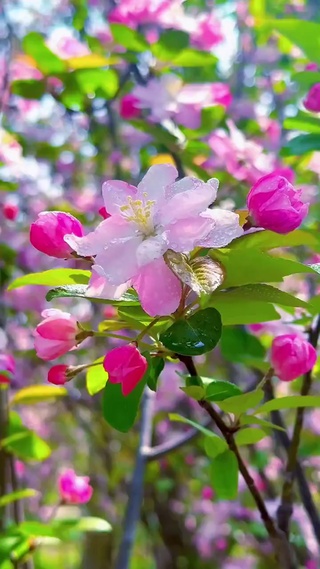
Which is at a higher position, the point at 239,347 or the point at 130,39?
the point at 130,39

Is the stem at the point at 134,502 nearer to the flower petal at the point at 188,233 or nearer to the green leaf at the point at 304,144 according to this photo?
the green leaf at the point at 304,144

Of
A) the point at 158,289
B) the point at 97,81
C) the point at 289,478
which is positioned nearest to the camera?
the point at 158,289

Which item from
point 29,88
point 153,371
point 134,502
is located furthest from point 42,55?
point 153,371

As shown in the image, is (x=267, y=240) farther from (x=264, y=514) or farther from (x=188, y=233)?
(x=264, y=514)

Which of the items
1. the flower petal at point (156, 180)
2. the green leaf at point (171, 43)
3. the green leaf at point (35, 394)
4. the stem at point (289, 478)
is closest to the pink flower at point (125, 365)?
the flower petal at point (156, 180)

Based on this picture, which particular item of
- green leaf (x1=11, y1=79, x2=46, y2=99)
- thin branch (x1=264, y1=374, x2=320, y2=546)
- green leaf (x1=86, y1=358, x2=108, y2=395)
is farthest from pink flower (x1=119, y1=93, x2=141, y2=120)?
green leaf (x1=86, y1=358, x2=108, y2=395)

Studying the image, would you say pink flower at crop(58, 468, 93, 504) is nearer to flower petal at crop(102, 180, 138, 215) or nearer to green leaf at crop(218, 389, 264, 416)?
green leaf at crop(218, 389, 264, 416)

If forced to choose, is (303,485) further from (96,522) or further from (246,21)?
(246,21)
